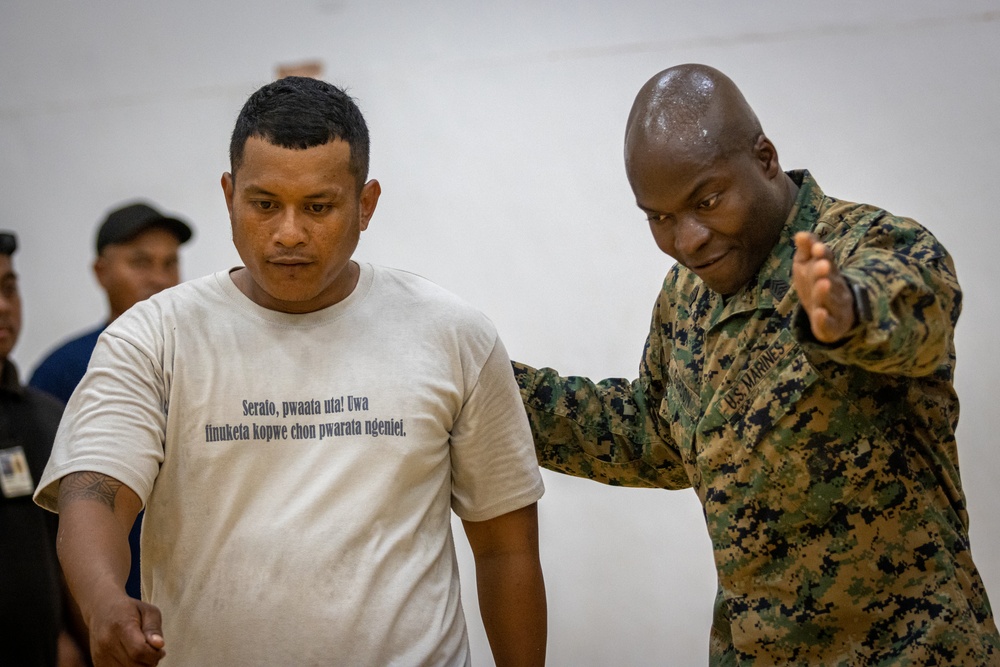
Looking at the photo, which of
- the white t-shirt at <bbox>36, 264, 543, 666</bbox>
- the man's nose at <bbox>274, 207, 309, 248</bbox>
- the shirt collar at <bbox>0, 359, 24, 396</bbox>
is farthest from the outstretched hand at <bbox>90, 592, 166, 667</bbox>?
the shirt collar at <bbox>0, 359, 24, 396</bbox>

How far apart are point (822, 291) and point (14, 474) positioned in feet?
5.92

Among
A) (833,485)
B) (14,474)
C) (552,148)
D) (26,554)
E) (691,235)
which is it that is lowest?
(26,554)

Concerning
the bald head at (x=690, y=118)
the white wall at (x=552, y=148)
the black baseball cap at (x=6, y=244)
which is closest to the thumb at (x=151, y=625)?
the bald head at (x=690, y=118)

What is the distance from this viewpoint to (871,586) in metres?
1.60

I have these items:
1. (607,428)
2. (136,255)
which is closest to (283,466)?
(607,428)

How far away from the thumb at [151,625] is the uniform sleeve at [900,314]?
2.94ft

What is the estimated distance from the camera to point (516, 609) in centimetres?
169

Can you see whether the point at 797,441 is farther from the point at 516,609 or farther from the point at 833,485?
the point at 516,609

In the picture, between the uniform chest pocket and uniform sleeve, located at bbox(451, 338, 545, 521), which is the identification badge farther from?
the uniform chest pocket

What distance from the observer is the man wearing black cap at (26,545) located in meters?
2.20

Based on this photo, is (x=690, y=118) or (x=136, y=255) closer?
(x=690, y=118)

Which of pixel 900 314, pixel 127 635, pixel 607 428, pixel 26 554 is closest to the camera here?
pixel 127 635

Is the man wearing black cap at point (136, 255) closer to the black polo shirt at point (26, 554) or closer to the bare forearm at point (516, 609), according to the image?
the black polo shirt at point (26, 554)

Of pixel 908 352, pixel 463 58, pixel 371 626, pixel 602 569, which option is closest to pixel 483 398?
pixel 371 626
